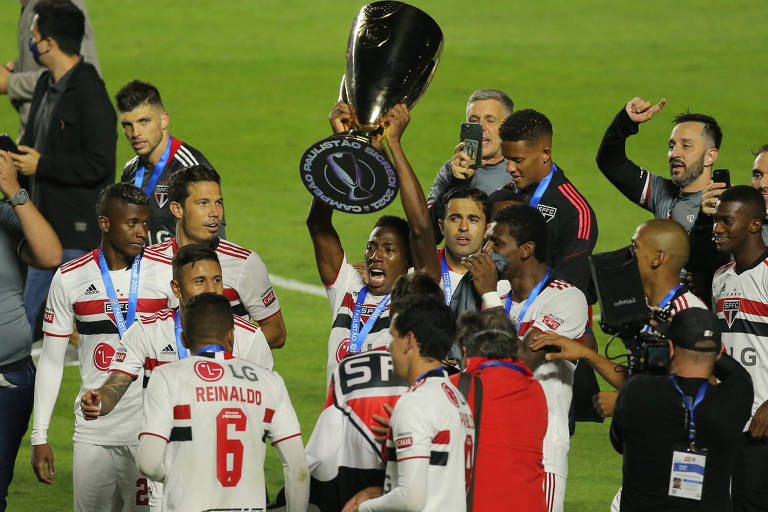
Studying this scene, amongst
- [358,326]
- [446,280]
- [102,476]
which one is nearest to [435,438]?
[358,326]

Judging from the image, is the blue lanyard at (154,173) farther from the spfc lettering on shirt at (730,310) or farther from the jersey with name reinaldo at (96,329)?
the spfc lettering on shirt at (730,310)

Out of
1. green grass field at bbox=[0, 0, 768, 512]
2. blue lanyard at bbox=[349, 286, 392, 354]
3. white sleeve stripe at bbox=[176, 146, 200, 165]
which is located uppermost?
green grass field at bbox=[0, 0, 768, 512]

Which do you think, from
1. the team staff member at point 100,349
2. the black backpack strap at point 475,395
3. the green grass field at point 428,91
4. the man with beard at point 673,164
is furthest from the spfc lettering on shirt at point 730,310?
the green grass field at point 428,91

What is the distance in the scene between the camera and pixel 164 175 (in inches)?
276

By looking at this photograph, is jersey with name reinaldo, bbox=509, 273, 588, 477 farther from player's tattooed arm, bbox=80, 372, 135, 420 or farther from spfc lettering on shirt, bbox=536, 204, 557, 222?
player's tattooed arm, bbox=80, 372, 135, 420

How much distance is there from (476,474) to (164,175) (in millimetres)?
3194

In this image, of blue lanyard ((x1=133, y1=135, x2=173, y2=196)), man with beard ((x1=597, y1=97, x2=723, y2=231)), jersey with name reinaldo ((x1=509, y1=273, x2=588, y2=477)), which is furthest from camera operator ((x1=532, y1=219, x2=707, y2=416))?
blue lanyard ((x1=133, y1=135, x2=173, y2=196))

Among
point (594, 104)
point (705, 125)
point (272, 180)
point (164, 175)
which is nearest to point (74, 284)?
point (164, 175)

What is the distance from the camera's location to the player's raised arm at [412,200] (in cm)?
549

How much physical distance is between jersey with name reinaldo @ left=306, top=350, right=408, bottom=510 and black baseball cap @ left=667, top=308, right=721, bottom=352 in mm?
1024

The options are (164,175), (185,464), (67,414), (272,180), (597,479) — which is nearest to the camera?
(185,464)

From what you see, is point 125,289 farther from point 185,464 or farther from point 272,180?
point 272,180

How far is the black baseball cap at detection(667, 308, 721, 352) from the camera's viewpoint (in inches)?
181

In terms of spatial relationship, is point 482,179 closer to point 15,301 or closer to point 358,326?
point 358,326
